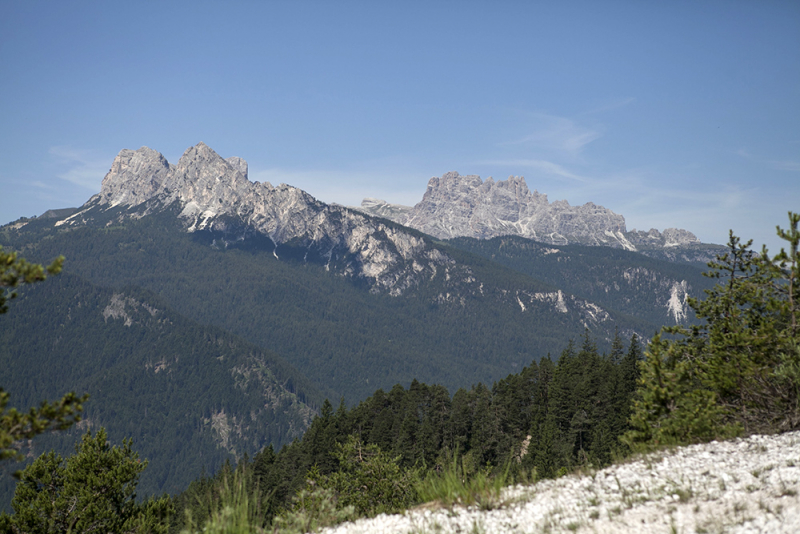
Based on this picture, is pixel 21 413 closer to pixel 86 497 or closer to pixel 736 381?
pixel 86 497

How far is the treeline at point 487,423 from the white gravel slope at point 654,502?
165ft

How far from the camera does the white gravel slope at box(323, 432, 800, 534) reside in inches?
422

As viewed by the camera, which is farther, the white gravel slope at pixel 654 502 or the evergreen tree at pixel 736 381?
the evergreen tree at pixel 736 381

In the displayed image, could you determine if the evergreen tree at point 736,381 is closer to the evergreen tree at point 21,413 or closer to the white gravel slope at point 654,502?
the white gravel slope at point 654,502

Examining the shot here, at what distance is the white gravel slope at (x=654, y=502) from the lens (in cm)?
1071

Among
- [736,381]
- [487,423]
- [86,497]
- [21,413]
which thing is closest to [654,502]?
[736,381]

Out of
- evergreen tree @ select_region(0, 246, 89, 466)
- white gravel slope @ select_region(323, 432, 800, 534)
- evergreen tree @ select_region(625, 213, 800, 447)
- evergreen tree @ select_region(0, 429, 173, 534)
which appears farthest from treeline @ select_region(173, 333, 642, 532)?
evergreen tree @ select_region(0, 246, 89, 466)

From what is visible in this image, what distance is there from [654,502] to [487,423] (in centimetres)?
7742

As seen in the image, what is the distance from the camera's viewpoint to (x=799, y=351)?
18.1 m

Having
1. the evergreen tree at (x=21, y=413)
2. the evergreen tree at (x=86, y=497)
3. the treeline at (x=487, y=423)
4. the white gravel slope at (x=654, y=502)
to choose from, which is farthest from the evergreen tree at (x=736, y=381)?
the treeline at (x=487, y=423)

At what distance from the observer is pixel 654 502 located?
11898mm

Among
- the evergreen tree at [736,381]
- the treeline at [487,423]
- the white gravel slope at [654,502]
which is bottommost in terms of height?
the treeline at [487,423]

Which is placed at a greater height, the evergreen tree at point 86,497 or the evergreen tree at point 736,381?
the evergreen tree at point 736,381

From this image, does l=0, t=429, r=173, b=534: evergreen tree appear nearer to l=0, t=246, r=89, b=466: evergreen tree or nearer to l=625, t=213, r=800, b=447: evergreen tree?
l=0, t=246, r=89, b=466: evergreen tree
